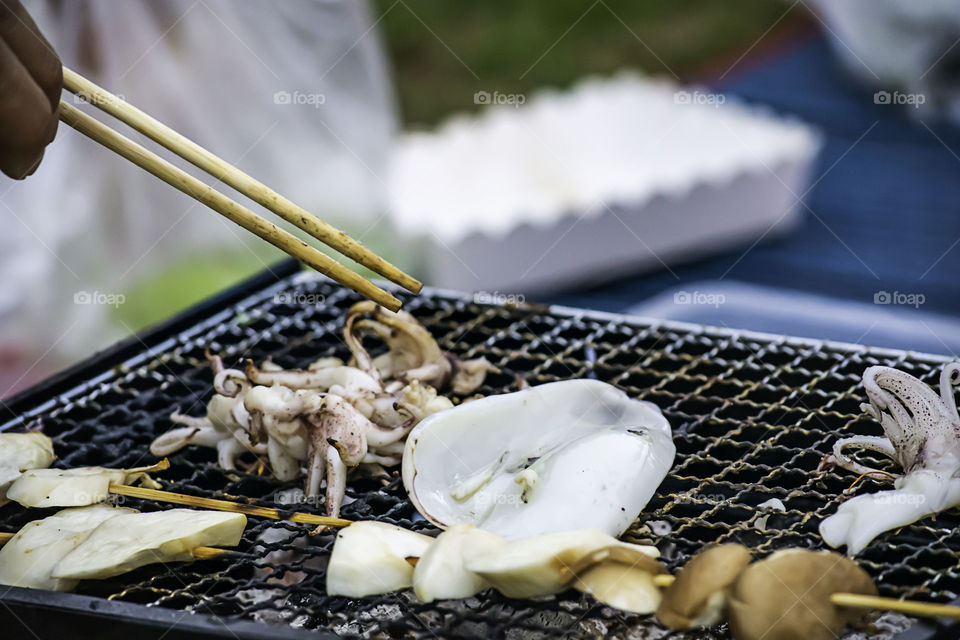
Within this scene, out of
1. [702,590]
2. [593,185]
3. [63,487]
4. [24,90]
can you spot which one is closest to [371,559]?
[702,590]

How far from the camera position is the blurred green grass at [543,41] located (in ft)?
25.2

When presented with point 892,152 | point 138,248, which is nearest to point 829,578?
point 138,248

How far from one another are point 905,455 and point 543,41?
6.81 m

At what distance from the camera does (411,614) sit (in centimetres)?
170

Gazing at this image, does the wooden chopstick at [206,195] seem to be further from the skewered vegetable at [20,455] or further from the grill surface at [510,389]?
the skewered vegetable at [20,455]

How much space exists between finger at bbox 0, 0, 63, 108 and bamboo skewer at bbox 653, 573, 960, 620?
1573 mm

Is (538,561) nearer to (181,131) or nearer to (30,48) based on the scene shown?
(30,48)

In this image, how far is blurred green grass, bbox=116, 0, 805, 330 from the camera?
7.69 metres

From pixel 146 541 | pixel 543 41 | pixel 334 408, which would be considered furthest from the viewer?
pixel 543 41

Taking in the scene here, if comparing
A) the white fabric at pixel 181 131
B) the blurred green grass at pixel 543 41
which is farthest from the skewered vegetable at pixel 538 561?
the blurred green grass at pixel 543 41

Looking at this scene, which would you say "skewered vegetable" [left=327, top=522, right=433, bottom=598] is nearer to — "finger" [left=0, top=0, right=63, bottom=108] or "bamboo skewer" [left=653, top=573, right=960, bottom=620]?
"bamboo skewer" [left=653, top=573, right=960, bottom=620]

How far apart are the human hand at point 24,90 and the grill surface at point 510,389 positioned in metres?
0.79

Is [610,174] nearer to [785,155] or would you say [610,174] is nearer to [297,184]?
[785,155]

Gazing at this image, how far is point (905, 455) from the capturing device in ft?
6.17
